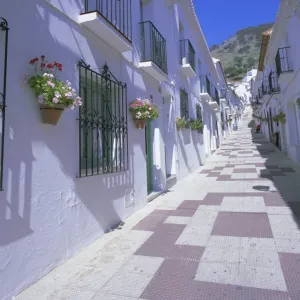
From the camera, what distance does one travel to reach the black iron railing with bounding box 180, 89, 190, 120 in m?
9.05

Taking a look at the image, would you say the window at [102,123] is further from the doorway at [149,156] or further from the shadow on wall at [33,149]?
the doorway at [149,156]

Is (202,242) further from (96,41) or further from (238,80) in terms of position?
(238,80)

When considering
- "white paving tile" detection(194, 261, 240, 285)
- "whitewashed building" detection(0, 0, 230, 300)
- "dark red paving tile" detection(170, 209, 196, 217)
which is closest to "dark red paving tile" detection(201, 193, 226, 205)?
"dark red paving tile" detection(170, 209, 196, 217)

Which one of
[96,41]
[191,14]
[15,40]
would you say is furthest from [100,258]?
[191,14]

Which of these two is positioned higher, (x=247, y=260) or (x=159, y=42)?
(x=159, y=42)

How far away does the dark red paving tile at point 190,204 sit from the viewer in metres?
5.16

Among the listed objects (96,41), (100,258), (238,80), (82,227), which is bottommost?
(100,258)

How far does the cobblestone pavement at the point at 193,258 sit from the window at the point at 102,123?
1101 millimetres

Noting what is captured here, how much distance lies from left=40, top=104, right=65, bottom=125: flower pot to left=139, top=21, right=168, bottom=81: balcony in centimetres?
322

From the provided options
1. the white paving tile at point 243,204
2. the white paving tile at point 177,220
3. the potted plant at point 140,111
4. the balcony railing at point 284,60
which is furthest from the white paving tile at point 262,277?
the balcony railing at point 284,60

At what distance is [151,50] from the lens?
635 centimetres

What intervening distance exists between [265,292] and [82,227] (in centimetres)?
224

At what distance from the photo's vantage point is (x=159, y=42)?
6.82 metres

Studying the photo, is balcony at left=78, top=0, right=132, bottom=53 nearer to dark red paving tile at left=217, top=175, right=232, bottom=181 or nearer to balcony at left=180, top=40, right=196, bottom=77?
balcony at left=180, top=40, right=196, bottom=77
